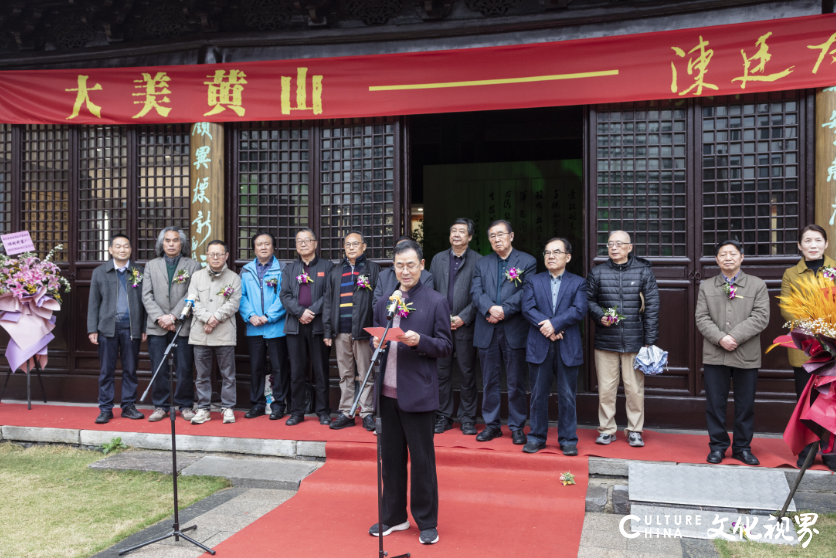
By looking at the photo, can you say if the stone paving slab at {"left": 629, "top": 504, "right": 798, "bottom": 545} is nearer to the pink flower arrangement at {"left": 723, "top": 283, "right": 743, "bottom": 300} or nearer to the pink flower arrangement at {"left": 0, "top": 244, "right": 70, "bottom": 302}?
the pink flower arrangement at {"left": 723, "top": 283, "right": 743, "bottom": 300}

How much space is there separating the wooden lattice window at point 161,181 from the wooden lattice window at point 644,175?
4.73 m

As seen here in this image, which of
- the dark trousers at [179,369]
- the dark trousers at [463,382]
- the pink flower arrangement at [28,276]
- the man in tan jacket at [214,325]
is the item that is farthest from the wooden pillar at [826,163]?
the pink flower arrangement at [28,276]

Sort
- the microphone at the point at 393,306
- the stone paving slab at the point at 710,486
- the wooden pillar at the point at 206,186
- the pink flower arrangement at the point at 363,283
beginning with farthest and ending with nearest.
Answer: the wooden pillar at the point at 206,186, the pink flower arrangement at the point at 363,283, the stone paving slab at the point at 710,486, the microphone at the point at 393,306

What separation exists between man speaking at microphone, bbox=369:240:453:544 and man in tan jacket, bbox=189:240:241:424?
282 centimetres

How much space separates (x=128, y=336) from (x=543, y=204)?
24.9 ft

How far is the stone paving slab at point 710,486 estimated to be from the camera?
4.29 metres

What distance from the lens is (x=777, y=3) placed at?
5.61m

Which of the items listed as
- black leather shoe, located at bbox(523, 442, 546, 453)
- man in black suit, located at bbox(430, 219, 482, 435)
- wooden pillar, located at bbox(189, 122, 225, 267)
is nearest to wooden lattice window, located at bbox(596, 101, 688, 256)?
man in black suit, located at bbox(430, 219, 482, 435)

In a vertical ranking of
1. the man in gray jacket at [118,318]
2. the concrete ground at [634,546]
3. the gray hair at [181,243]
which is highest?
the gray hair at [181,243]

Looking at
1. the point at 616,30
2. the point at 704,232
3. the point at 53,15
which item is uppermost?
the point at 53,15

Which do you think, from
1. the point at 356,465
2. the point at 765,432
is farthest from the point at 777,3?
the point at 356,465

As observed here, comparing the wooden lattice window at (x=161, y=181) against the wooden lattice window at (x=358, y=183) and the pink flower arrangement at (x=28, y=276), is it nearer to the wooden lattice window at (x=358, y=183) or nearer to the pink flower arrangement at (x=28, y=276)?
the pink flower arrangement at (x=28, y=276)

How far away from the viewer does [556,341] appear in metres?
5.18

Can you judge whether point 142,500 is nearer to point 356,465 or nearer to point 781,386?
point 356,465
